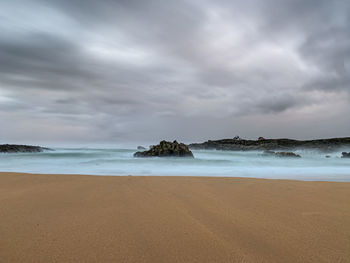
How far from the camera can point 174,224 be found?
1.66 meters

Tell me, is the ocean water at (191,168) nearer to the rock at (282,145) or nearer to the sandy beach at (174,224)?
the sandy beach at (174,224)

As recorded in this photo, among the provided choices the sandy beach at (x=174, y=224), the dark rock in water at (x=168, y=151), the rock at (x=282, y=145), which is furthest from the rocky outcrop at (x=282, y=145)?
the sandy beach at (x=174, y=224)

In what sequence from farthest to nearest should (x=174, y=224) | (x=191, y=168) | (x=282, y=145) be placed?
(x=282, y=145) < (x=191, y=168) < (x=174, y=224)

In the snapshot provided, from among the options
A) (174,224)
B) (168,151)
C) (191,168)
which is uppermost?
(168,151)

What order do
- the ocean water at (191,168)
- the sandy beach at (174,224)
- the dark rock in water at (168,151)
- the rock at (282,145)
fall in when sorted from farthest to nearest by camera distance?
the rock at (282,145)
the dark rock in water at (168,151)
the ocean water at (191,168)
the sandy beach at (174,224)

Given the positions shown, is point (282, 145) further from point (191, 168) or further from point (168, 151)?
point (191, 168)

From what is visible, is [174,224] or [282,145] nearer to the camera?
[174,224]

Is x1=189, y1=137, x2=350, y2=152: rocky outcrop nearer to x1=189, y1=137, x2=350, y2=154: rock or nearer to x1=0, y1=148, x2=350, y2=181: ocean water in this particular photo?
x1=189, y1=137, x2=350, y2=154: rock

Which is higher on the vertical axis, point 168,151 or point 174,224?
point 168,151

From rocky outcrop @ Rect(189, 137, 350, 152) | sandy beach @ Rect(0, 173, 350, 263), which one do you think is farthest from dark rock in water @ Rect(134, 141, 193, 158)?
rocky outcrop @ Rect(189, 137, 350, 152)

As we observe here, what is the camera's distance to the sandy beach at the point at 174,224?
1236 millimetres

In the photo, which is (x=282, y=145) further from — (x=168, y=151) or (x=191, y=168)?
(x=191, y=168)

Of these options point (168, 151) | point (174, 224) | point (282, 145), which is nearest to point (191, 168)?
point (174, 224)

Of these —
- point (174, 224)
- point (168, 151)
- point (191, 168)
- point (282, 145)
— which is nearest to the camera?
point (174, 224)
